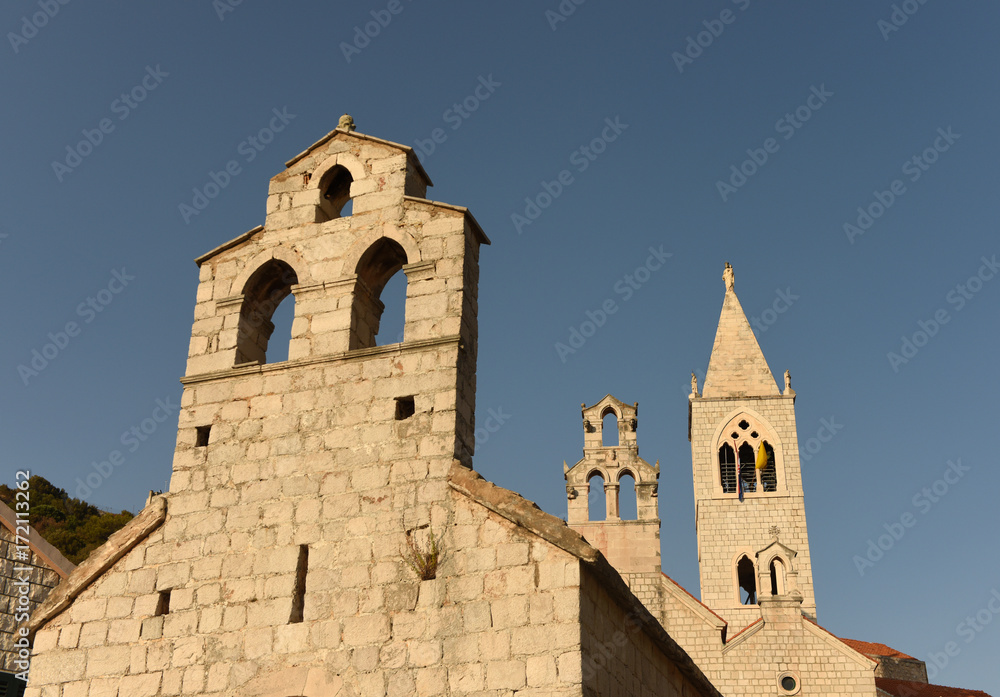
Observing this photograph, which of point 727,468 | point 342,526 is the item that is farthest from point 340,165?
point 727,468

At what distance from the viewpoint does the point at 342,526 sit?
8.06m

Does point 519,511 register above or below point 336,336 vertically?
below

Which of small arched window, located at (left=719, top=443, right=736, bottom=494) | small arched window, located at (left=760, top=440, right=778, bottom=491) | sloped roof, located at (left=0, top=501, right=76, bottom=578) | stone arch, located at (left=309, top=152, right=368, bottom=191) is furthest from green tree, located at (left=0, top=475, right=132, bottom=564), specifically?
small arched window, located at (left=760, top=440, right=778, bottom=491)

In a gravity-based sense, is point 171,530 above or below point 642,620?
above

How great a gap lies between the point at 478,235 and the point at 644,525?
1517cm

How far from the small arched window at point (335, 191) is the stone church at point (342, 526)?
2 cm

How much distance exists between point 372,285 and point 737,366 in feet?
113

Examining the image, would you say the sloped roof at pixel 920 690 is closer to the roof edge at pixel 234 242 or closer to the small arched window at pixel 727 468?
the small arched window at pixel 727 468

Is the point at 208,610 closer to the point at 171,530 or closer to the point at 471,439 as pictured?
the point at 171,530

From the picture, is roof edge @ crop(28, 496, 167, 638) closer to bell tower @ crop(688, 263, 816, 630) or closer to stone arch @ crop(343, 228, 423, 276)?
stone arch @ crop(343, 228, 423, 276)

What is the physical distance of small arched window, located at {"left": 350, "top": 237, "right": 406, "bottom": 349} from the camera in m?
9.11

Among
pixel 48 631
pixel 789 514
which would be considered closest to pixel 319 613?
pixel 48 631

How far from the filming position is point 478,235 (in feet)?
30.5

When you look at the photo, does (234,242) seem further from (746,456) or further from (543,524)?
(746,456)
